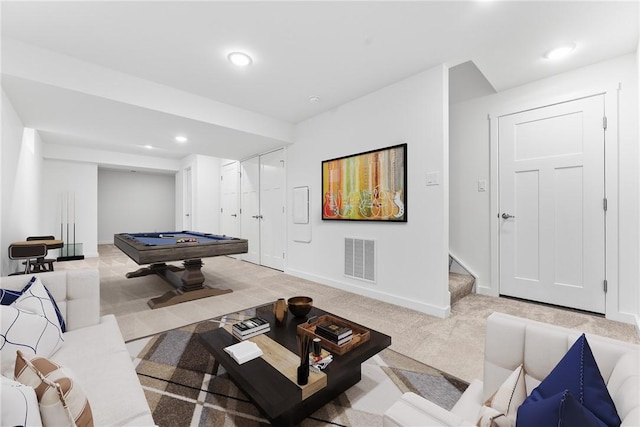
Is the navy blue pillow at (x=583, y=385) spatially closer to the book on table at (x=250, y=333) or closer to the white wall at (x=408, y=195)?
the book on table at (x=250, y=333)

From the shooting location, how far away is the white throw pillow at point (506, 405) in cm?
Answer: 72

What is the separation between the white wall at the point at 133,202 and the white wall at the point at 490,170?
9.00m

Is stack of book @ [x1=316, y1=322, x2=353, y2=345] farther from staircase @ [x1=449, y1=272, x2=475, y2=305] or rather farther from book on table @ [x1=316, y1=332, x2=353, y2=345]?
staircase @ [x1=449, y1=272, x2=475, y2=305]

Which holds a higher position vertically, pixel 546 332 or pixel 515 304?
pixel 546 332

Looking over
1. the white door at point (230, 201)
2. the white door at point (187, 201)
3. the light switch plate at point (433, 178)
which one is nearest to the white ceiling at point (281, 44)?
the light switch plate at point (433, 178)

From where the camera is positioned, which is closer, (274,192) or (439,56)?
(439,56)

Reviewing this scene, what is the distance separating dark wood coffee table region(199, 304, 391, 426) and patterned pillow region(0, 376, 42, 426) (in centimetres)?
70

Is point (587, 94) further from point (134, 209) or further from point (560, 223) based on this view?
point (134, 209)

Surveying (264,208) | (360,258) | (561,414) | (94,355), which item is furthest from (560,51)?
(264,208)

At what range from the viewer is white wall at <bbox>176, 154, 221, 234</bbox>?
6848mm

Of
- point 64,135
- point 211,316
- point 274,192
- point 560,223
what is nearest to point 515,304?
point 560,223

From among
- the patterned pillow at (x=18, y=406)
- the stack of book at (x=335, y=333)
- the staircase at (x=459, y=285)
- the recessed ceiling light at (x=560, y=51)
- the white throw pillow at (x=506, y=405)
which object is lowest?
the staircase at (x=459, y=285)

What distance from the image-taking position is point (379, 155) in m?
3.29

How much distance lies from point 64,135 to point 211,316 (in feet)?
16.1
